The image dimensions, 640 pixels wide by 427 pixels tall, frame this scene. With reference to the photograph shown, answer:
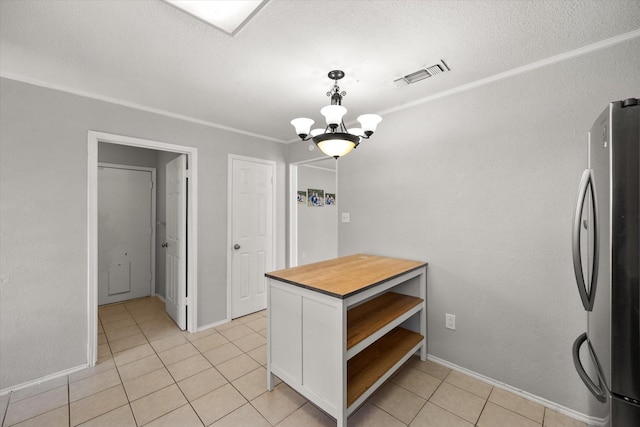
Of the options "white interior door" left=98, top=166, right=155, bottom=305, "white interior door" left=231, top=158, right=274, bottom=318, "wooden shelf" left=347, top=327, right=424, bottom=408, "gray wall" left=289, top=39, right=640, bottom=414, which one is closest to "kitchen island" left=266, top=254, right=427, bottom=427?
"wooden shelf" left=347, top=327, right=424, bottom=408

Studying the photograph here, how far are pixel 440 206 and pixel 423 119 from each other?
0.83 m

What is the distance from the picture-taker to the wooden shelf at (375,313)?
1751 millimetres

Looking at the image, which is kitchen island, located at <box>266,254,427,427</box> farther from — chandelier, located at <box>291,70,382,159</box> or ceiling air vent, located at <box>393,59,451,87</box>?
ceiling air vent, located at <box>393,59,451,87</box>

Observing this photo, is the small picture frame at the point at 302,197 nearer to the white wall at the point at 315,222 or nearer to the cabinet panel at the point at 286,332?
the white wall at the point at 315,222

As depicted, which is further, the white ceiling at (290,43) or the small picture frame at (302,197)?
the small picture frame at (302,197)

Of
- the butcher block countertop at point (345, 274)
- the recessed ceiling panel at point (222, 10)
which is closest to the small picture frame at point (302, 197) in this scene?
the butcher block countertop at point (345, 274)

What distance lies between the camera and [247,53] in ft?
5.76

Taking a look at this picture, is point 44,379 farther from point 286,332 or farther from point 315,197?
point 315,197

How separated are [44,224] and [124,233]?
6.27 feet

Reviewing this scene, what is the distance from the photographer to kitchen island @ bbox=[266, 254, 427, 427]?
1576 mm

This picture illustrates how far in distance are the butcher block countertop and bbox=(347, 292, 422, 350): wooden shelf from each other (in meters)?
0.32

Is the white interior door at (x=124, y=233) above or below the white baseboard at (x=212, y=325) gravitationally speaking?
above

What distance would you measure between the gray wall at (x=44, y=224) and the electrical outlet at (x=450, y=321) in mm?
3173

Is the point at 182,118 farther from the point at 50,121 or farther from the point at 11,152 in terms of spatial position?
the point at 11,152
